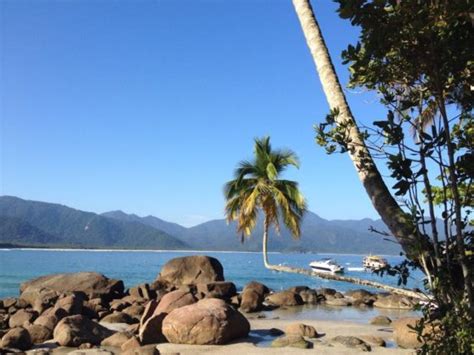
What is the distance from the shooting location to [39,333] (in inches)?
557

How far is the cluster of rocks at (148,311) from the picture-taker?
12.6m

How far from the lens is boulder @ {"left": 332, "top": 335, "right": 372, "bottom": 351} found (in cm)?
1180

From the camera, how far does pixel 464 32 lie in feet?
13.8

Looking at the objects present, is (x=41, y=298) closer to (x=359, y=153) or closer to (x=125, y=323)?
(x=125, y=323)

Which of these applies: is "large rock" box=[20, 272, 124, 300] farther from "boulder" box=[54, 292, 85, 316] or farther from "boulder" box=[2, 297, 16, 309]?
"boulder" box=[54, 292, 85, 316]

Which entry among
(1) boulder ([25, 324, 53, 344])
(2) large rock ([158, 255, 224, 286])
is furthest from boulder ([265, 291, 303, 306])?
(1) boulder ([25, 324, 53, 344])

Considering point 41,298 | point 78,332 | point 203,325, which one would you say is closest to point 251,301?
point 203,325

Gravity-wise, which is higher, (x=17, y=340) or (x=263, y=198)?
(x=263, y=198)

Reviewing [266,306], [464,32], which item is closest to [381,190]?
[464,32]

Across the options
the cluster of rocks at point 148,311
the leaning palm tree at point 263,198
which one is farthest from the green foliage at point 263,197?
the cluster of rocks at point 148,311

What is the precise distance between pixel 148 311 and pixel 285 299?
427 inches

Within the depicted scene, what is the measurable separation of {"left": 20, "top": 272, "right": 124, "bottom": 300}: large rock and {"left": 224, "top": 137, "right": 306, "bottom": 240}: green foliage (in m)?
10.6

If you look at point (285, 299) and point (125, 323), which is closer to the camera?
point (125, 323)

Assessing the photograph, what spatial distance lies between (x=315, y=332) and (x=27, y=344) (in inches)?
310
